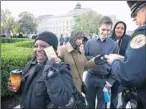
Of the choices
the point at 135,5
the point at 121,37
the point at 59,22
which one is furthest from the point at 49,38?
the point at 59,22

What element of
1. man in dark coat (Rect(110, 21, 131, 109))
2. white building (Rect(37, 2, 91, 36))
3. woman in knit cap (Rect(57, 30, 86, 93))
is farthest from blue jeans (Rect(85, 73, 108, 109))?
white building (Rect(37, 2, 91, 36))

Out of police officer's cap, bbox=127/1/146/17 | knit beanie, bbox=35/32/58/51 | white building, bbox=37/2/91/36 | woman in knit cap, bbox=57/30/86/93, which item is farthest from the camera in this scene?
white building, bbox=37/2/91/36

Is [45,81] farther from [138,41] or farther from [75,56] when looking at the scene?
[75,56]

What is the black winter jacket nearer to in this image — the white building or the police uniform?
the police uniform

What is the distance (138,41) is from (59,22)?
335 feet

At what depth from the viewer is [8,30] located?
49.4 m

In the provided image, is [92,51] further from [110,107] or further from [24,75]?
[24,75]

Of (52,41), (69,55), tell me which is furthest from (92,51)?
(52,41)

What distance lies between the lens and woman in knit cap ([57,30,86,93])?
3.78 m

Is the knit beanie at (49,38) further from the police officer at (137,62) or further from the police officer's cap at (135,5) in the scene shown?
the police officer's cap at (135,5)

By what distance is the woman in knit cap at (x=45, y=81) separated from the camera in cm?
242

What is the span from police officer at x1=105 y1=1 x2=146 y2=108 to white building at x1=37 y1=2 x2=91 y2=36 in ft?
306

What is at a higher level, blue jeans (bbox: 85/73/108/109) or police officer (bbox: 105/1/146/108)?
police officer (bbox: 105/1/146/108)

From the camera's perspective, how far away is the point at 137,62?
6.99 ft
